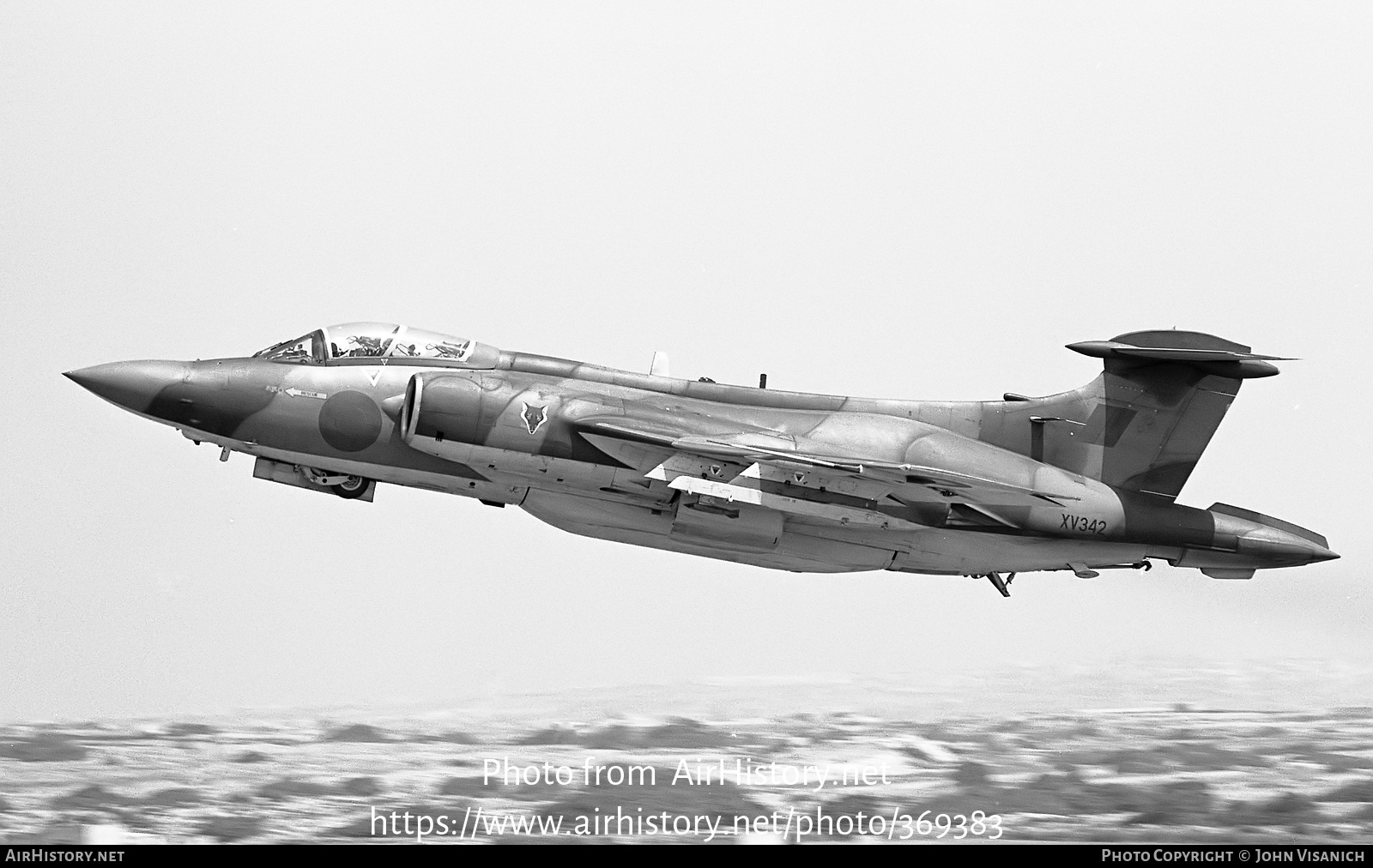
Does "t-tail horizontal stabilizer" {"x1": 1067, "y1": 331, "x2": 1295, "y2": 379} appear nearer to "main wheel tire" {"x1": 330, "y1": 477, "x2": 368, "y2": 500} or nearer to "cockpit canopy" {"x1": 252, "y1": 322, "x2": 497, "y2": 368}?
"cockpit canopy" {"x1": 252, "y1": 322, "x2": 497, "y2": 368}

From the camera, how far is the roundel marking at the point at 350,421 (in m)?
11.6

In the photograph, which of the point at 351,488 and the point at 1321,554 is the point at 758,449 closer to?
the point at 351,488

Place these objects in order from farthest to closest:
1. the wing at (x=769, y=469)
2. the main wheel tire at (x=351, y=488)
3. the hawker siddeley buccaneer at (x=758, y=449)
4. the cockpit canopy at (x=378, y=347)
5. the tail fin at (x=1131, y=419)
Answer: the tail fin at (x=1131, y=419)
the main wheel tire at (x=351, y=488)
the cockpit canopy at (x=378, y=347)
the hawker siddeley buccaneer at (x=758, y=449)
the wing at (x=769, y=469)

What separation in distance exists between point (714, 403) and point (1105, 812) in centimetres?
889

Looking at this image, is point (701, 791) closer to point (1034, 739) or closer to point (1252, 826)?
point (1034, 739)

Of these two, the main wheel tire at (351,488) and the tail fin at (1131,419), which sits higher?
the tail fin at (1131,419)

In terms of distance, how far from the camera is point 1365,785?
17.4 metres

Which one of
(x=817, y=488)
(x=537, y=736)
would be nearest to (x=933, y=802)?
(x=537, y=736)

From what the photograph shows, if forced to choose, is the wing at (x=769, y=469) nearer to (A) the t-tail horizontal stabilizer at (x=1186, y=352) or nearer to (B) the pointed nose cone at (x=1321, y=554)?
(A) the t-tail horizontal stabilizer at (x=1186, y=352)

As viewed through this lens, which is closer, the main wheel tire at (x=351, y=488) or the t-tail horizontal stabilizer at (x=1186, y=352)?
the main wheel tire at (x=351, y=488)

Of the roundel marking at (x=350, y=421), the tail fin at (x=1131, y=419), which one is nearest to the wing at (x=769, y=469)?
the tail fin at (x=1131, y=419)

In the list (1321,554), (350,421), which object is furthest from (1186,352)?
(350,421)

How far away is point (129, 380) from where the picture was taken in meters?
11.4

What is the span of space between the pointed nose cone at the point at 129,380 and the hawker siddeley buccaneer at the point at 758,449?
0.02m
